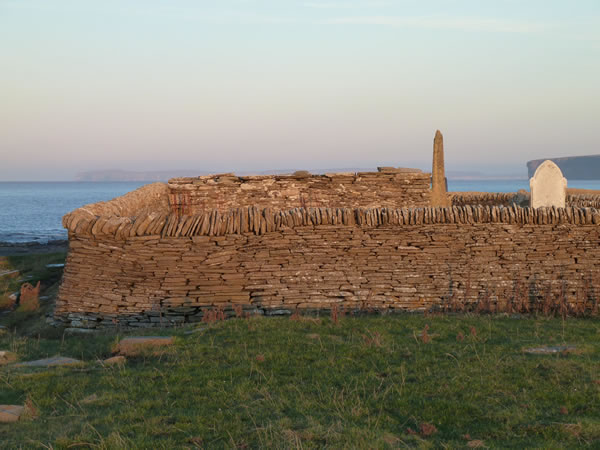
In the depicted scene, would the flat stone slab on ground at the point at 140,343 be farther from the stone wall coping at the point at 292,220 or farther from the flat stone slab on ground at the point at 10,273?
the flat stone slab on ground at the point at 10,273

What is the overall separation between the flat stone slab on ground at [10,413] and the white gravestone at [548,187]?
44.1 ft

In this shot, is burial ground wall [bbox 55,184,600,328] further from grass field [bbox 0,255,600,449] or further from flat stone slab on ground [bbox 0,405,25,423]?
flat stone slab on ground [bbox 0,405,25,423]

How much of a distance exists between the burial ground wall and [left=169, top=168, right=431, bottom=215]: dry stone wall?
16.1ft

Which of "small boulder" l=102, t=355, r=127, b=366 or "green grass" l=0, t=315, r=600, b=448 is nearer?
"green grass" l=0, t=315, r=600, b=448

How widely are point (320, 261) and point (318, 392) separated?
438 centimetres

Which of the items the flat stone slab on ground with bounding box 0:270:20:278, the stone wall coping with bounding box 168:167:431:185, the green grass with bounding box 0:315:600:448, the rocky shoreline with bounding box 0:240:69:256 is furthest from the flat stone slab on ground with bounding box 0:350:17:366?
the rocky shoreline with bounding box 0:240:69:256

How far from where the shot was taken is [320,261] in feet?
30.3

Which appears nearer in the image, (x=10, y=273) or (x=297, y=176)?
(x=297, y=176)

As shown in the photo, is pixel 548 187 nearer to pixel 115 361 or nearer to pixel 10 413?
pixel 115 361

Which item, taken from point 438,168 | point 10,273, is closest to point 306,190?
point 438,168

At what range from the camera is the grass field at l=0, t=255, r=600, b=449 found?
160 inches

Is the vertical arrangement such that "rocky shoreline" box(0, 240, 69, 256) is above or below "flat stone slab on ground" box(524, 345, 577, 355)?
below

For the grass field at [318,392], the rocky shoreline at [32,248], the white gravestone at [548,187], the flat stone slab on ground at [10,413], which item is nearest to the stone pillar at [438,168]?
the white gravestone at [548,187]

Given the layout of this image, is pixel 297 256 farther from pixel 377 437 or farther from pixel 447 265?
pixel 377 437
